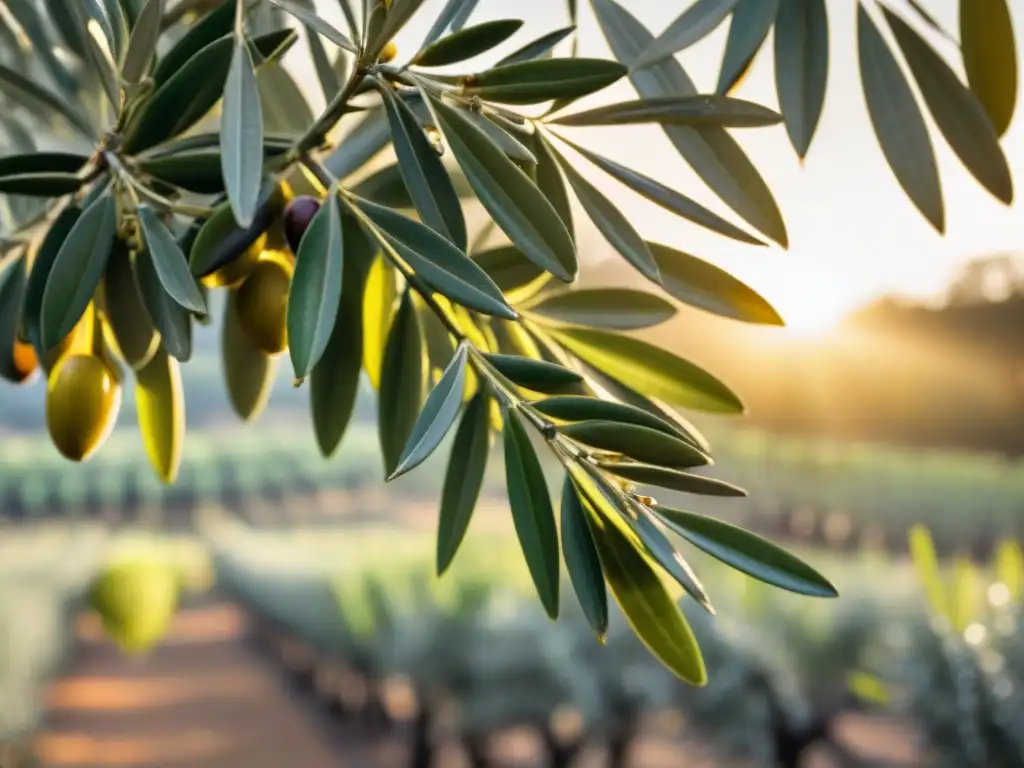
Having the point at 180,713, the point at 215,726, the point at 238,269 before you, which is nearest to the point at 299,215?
the point at 238,269

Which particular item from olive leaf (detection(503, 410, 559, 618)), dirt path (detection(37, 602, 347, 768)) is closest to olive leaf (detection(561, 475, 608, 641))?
olive leaf (detection(503, 410, 559, 618))

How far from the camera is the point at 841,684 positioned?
9.08 feet

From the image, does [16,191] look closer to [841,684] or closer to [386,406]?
[386,406]

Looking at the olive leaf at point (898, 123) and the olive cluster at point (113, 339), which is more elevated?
the olive leaf at point (898, 123)

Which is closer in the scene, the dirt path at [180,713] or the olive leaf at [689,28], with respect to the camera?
the olive leaf at [689,28]

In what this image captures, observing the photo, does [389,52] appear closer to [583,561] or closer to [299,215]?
[299,215]

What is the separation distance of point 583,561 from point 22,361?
260 millimetres

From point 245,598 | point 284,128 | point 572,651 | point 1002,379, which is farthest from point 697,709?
point 1002,379

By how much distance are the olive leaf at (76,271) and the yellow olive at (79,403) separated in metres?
0.07

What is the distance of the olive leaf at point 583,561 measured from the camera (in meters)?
0.27

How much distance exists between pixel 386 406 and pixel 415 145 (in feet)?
0.41

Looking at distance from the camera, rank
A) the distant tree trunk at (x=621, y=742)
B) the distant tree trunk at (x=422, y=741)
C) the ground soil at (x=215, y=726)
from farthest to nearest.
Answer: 1. the ground soil at (x=215, y=726)
2. the distant tree trunk at (x=422, y=741)
3. the distant tree trunk at (x=621, y=742)

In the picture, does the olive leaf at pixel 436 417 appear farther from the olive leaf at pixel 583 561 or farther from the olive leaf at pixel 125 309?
the olive leaf at pixel 125 309

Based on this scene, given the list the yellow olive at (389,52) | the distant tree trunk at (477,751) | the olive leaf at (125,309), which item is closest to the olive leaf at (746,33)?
the yellow olive at (389,52)
